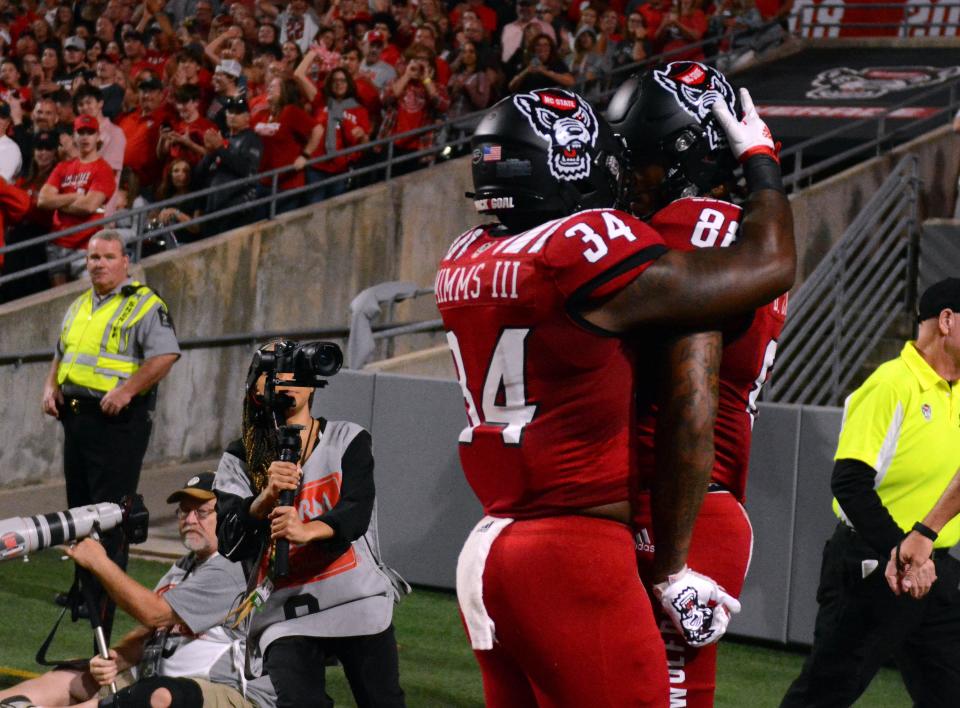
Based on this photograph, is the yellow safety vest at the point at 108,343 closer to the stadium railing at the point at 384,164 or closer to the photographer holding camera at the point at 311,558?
the stadium railing at the point at 384,164

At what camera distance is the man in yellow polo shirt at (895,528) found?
17.9 feet

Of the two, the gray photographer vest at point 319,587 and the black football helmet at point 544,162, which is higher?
the black football helmet at point 544,162

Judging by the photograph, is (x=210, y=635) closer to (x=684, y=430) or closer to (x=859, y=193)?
(x=684, y=430)

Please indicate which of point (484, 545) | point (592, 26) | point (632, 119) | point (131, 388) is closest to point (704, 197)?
point (632, 119)

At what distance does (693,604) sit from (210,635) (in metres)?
2.64

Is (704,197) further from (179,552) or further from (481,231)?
(179,552)

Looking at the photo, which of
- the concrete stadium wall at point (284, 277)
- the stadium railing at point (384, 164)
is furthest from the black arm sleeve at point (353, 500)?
the stadium railing at point (384, 164)

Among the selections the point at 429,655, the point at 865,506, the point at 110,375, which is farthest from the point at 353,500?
the point at 110,375

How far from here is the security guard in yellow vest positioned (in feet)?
29.3

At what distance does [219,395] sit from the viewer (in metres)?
13.5

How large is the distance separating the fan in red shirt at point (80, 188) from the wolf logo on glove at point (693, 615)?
10.4 m

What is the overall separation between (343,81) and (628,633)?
11561 millimetres

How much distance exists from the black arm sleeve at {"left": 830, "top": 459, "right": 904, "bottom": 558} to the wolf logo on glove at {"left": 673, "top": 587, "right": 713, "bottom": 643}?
7.46ft

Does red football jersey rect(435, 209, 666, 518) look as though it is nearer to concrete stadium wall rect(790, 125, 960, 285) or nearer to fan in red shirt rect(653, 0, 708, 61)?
concrete stadium wall rect(790, 125, 960, 285)
